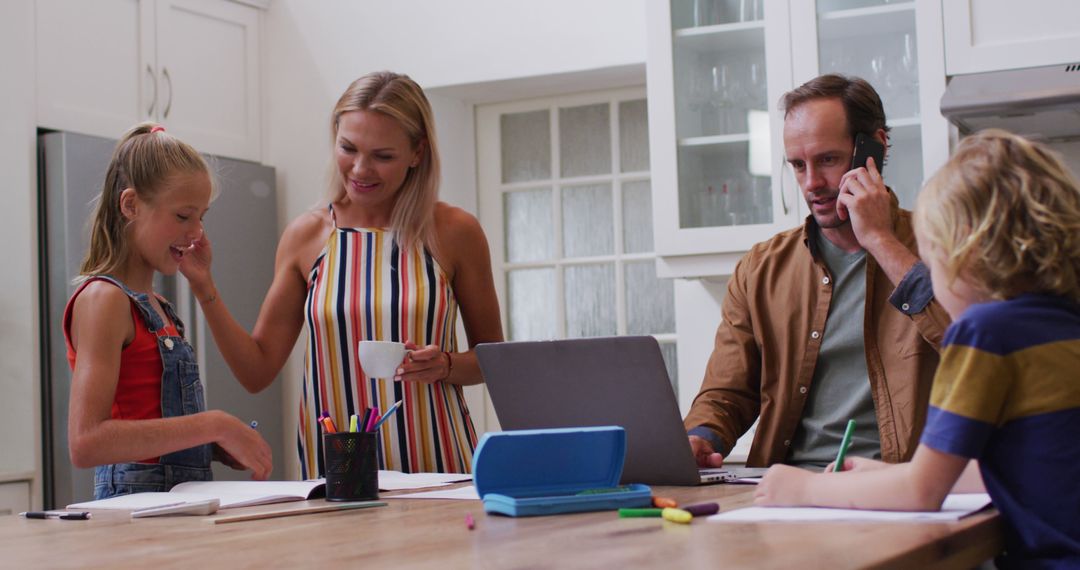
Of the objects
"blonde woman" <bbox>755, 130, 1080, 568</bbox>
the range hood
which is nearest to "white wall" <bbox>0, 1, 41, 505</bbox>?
the range hood

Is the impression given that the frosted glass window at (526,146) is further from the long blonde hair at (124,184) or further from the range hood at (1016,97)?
the long blonde hair at (124,184)

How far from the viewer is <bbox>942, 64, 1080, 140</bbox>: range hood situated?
9.61ft

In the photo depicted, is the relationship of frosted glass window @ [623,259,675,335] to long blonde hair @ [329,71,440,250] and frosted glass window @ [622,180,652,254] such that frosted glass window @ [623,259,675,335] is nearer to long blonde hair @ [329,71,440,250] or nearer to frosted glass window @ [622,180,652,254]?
frosted glass window @ [622,180,652,254]

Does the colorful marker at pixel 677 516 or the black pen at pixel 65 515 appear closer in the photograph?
the colorful marker at pixel 677 516

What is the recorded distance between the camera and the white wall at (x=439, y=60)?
3924 mm

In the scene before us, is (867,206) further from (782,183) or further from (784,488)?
(782,183)

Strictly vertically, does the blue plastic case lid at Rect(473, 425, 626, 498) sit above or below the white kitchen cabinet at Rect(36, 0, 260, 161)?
below

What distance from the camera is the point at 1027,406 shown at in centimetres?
119

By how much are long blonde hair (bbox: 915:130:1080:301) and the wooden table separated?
0.24 m

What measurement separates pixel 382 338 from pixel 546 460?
82cm

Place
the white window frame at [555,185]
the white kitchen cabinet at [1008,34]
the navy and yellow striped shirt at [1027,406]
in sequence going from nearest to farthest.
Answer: the navy and yellow striped shirt at [1027,406], the white kitchen cabinet at [1008,34], the white window frame at [555,185]

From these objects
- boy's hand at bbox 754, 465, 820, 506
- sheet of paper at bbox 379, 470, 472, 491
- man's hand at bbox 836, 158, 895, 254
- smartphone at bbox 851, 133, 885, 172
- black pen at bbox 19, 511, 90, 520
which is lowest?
sheet of paper at bbox 379, 470, 472, 491

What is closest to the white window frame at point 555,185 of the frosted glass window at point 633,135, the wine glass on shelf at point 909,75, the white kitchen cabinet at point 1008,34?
the frosted glass window at point 633,135

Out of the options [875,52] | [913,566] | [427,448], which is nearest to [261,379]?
[427,448]
